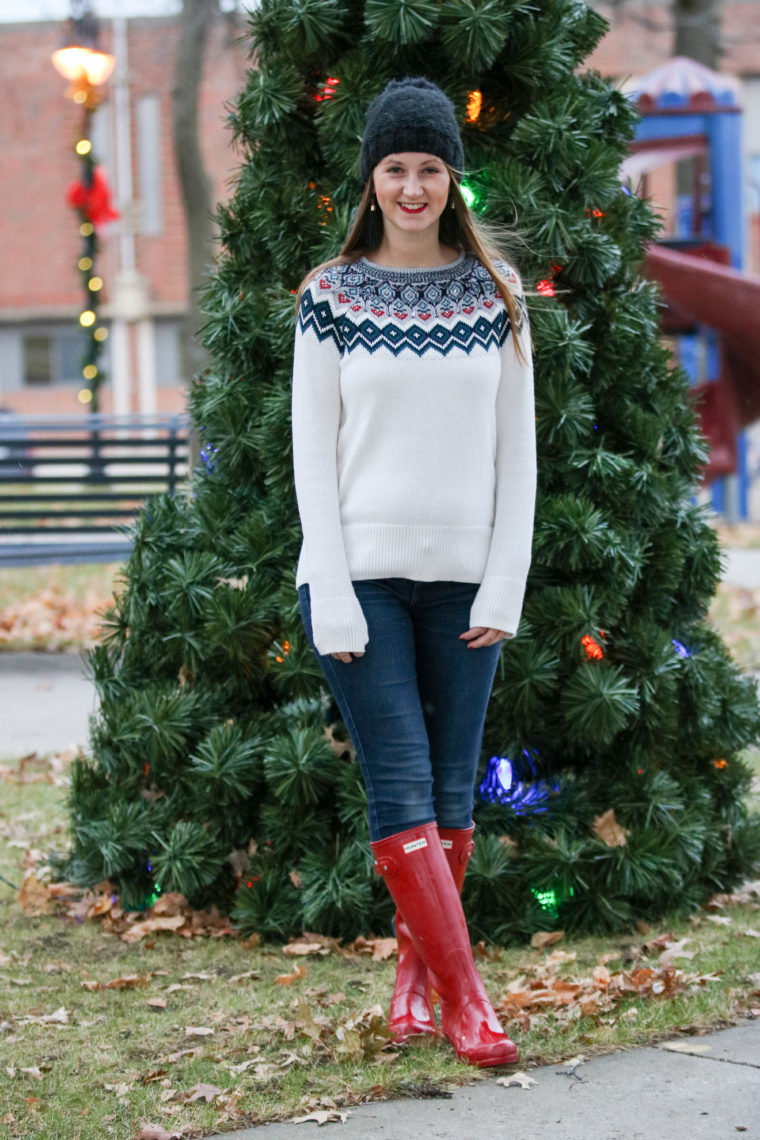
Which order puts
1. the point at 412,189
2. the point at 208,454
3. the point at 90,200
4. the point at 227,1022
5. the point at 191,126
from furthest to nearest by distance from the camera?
the point at 191,126 → the point at 90,200 → the point at 208,454 → the point at 227,1022 → the point at 412,189

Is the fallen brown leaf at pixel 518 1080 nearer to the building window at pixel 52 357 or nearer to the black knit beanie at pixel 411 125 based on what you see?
the black knit beanie at pixel 411 125

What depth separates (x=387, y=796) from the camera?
3082 mm

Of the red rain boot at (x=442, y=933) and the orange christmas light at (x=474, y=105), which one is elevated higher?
the orange christmas light at (x=474, y=105)

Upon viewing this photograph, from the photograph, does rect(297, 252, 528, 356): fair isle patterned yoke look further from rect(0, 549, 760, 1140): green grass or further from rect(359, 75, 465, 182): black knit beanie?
rect(0, 549, 760, 1140): green grass

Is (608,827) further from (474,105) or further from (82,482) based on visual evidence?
(82,482)

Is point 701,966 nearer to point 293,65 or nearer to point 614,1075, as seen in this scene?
point 614,1075

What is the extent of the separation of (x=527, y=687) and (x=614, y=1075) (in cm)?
117

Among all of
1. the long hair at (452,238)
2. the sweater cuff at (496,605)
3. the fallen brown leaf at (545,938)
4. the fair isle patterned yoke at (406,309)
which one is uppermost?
the long hair at (452,238)

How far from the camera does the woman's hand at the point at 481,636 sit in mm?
3062

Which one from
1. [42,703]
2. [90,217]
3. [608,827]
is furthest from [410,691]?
[90,217]

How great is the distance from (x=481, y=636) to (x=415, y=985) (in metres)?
0.79

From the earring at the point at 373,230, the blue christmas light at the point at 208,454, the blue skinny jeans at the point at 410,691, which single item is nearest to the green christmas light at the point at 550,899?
the blue skinny jeans at the point at 410,691

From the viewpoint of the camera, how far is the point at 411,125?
10.2ft

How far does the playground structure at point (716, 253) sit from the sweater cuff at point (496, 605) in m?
13.9
